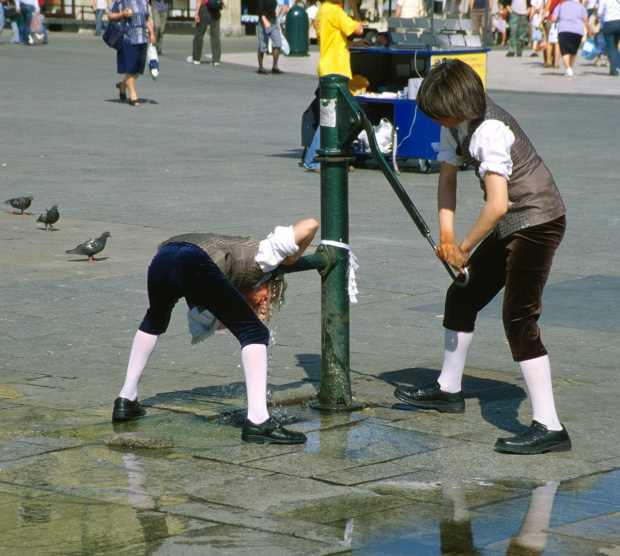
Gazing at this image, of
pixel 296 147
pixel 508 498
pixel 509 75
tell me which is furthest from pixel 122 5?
pixel 508 498

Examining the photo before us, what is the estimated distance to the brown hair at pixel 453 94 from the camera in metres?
4.80

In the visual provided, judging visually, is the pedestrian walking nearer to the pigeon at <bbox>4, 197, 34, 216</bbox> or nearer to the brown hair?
the pigeon at <bbox>4, 197, 34, 216</bbox>

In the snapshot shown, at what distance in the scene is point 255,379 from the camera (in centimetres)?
491

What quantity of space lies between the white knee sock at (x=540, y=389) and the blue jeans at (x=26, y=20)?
30.3 meters

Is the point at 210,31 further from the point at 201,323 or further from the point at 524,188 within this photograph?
the point at 524,188

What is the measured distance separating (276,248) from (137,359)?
0.81m

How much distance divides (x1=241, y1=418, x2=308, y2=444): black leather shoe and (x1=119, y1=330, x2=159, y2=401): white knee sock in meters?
0.57

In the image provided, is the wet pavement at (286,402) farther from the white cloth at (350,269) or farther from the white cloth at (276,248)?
the white cloth at (276,248)

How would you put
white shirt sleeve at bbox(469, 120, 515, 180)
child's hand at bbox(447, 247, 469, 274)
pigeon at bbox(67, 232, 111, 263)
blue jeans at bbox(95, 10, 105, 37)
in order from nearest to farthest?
1. white shirt sleeve at bbox(469, 120, 515, 180)
2. child's hand at bbox(447, 247, 469, 274)
3. pigeon at bbox(67, 232, 111, 263)
4. blue jeans at bbox(95, 10, 105, 37)

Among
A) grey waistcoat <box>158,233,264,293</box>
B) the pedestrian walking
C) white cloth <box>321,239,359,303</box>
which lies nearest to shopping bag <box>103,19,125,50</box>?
the pedestrian walking

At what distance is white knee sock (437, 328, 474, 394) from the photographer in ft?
17.8

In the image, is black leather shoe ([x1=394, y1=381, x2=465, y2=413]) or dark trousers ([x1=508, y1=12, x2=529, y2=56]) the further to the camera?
dark trousers ([x1=508, y1=12, x2=529, y2=56])

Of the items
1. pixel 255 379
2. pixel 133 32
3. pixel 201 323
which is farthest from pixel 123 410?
pixel 133 32

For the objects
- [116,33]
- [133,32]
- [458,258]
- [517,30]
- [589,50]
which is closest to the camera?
[458,258]
